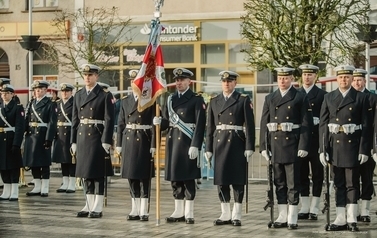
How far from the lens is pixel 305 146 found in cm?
1328

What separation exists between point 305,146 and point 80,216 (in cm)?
367

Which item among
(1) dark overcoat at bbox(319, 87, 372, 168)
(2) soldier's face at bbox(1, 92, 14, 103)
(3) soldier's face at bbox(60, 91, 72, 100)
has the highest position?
(3) soldier's face at bbox(60, 91, 72, 100)

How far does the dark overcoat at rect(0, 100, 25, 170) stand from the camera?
1772 cm

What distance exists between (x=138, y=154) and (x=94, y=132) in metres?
0.88

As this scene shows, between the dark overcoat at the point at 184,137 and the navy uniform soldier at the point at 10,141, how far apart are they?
4341mm

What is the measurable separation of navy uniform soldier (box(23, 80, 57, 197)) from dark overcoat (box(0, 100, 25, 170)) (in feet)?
2.09

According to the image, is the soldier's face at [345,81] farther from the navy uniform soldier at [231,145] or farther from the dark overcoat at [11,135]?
A: the dark overcoat at [11,135]

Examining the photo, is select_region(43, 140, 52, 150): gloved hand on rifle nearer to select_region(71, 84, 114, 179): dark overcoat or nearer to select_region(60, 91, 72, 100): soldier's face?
select_region(60, 91, 72, 100): soldier's face

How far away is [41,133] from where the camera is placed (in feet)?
61.0

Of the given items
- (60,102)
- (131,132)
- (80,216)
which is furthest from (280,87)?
(60,102)

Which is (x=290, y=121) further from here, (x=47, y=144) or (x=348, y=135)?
(x=47, y=144)

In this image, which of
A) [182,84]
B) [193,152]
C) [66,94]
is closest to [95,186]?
[193,152]

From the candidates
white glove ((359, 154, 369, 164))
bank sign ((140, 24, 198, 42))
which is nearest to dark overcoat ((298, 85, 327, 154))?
white glove ((359, 154, 369, 164))

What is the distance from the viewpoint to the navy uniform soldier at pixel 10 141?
1772 cm
